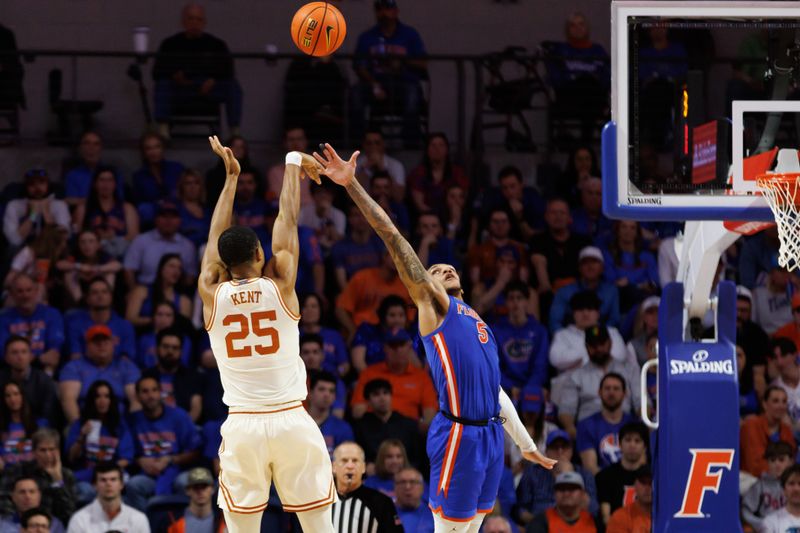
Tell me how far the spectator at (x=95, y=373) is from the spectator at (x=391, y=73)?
3829 millimetres

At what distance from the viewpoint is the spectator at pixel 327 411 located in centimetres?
1262

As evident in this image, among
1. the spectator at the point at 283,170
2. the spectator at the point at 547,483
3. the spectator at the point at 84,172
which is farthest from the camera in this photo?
the spectator at the point at 283,170

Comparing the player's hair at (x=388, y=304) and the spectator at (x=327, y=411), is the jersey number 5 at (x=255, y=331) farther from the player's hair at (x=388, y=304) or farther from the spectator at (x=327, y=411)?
the player's hair at (x=388, y=304)

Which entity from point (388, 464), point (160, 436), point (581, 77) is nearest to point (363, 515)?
point (388, 464)

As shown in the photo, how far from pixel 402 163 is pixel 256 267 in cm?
753

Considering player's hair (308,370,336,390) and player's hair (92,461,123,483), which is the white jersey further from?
player's hair (308,370,336,390)

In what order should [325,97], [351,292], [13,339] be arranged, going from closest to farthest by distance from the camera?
[13,339], [351,292], [325,97]

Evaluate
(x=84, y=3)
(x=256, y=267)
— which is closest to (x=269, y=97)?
(x=84, y=3)

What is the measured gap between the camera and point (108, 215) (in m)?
14.6

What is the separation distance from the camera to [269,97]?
16.4m

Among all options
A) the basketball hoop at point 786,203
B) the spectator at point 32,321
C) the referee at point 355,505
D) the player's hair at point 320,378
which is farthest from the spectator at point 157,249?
the basketball hoop at point 786,203

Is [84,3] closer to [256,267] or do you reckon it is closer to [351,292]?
[351,292]

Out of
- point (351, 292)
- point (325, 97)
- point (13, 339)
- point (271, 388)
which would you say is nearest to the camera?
point (271, 388)

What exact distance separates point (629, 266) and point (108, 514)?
A: 5.67m
